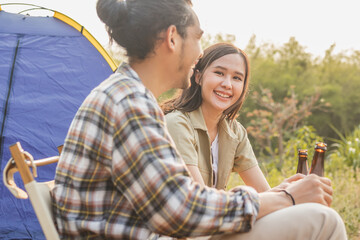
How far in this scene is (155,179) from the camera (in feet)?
3.84

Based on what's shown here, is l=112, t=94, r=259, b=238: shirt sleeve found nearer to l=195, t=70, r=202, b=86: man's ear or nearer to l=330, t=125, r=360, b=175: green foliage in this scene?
l=195, t=70, r=202, b=86: man's ear

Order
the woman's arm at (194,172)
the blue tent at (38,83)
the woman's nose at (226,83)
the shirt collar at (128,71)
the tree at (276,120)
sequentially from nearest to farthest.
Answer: the shirt collar at (128,71)
the woman's arm at (194,172)
the woman's nose at (226,83)
the blue tent at (38,83)
the tree at (276,120)

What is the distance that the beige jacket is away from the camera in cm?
203

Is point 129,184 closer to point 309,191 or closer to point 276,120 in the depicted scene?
point 309,191

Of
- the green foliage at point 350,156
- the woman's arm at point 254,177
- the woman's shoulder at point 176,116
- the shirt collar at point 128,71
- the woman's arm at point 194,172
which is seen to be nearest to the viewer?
the shirt collar at point 128,71

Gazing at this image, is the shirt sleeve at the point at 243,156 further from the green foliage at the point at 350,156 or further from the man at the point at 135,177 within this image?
the green foliage at the point at 350,156

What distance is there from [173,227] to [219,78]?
1.14 metres

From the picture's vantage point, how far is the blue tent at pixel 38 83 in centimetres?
295

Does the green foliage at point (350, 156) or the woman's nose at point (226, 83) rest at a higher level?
the woman's nose at point (226, 83)

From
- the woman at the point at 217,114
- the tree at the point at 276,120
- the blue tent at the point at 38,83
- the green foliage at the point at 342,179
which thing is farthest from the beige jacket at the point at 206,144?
the tree at the point at 276,120

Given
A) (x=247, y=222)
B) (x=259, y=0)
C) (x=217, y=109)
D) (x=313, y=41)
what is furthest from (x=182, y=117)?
(x=259, y=0)

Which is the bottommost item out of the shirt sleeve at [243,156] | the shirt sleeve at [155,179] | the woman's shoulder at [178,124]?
the shirt sleeve at [243,156]

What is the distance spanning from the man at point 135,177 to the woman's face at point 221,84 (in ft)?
2.71

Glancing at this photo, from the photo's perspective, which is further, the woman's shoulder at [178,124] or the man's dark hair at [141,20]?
the woman's shoulder at [178,124]
